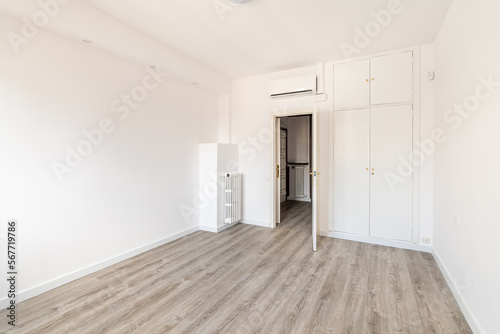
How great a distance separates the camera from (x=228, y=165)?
454 cm

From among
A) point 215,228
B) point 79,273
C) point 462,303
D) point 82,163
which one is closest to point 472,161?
point 462,303

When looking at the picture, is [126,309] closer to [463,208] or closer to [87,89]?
[87,89]

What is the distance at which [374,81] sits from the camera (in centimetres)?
359

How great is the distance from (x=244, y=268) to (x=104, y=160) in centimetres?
215

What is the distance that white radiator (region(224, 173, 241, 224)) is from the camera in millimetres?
4395

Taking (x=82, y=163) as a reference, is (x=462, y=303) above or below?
below

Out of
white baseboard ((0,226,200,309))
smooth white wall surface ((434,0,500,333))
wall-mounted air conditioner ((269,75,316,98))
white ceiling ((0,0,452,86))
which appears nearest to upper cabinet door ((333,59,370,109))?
white ceiling ((0,0,452,86))

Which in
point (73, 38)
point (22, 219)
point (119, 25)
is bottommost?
point (22, 219)

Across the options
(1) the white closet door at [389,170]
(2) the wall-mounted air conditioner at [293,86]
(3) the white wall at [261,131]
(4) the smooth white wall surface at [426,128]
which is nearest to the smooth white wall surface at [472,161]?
(4) the smooth white wall surface at [426,128]

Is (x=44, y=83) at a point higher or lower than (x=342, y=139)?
higher

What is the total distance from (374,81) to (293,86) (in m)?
1.26

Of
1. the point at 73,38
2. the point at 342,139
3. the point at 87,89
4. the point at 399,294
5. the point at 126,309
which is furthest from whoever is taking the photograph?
the point at 342,139

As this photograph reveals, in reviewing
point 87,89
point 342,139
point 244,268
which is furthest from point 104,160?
Result: point 342,139

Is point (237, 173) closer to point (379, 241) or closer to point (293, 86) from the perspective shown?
point (293, 86)
